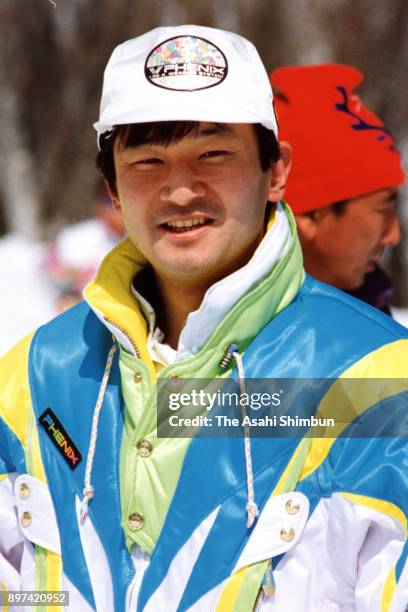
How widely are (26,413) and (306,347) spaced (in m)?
0.57

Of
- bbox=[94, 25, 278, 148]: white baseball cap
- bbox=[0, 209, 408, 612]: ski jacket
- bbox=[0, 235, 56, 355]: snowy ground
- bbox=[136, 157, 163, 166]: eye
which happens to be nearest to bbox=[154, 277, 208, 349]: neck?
bbox=[0, 209, 408, 612]: ski jacket

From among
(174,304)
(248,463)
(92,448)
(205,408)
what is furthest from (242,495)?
(174,304)

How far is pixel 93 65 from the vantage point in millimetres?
12922

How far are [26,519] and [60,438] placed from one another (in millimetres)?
164

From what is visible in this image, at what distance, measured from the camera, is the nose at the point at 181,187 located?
5.71 ft

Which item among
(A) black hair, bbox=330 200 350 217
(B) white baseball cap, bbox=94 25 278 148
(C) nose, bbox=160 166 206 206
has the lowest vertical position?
(A) black hair, bbox=330 200 350 217

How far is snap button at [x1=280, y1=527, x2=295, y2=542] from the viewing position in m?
1.63

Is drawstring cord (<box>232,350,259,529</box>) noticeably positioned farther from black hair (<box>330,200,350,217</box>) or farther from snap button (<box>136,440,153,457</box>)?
black hair (<box>330,200,350,217</box>)

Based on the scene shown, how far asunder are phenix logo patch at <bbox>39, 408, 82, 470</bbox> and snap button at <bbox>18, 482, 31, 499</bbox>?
0.09m

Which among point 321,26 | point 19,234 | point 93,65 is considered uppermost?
point 321,26

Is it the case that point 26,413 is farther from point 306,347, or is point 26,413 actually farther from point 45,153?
point 45,153

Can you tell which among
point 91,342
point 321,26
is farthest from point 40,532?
point 321,26

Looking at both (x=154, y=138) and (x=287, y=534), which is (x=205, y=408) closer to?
(x=287, y=534)

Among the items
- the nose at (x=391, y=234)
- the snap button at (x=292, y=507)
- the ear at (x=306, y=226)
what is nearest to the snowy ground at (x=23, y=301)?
the ear at (x=306, y=226)
